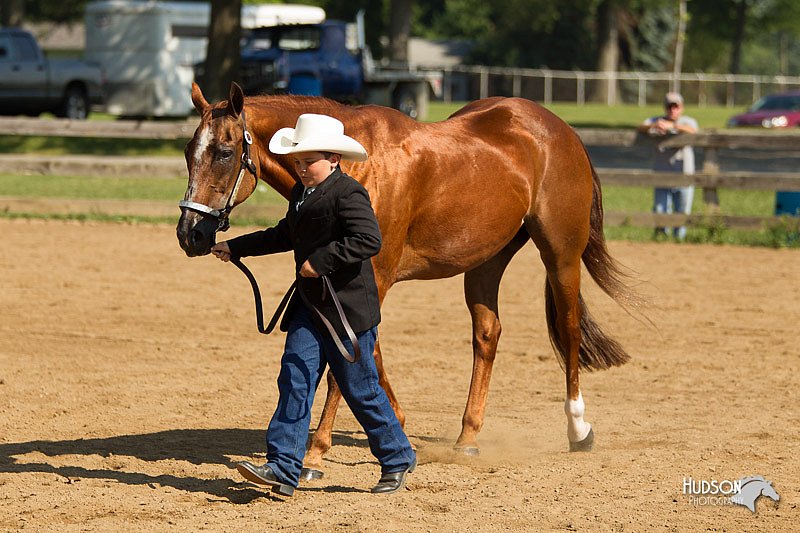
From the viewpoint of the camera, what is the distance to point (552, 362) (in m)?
8.08

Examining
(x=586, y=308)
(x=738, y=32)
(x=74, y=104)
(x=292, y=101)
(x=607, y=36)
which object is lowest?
(x=74, y=104)

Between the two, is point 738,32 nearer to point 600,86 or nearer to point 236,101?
point 600,86

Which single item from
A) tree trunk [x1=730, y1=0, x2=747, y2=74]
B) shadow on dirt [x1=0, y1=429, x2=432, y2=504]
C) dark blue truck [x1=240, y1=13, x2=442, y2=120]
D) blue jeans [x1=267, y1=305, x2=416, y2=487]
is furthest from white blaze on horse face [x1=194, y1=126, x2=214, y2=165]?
tree trunk [x1=730, y1=0, x2=747, y2=74]

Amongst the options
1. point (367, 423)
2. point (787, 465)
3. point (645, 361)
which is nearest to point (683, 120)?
point (645, 361)

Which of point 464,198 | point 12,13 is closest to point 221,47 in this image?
point 12,13

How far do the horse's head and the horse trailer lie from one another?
2620 cm

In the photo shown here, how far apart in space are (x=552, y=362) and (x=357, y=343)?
3.58 metres

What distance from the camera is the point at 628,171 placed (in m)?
14.3

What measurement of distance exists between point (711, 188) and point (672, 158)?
0.69 m

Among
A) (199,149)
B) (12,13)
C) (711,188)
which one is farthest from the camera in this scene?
(12,13)

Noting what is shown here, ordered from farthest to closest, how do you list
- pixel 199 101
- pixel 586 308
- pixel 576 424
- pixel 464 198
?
pixel 586 308 < pixel 576 424 < pixel 464 198 < pixel 199 101

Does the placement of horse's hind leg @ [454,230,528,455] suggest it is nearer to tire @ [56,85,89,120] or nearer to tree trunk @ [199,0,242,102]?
tree trunk @ [199,0,242,102]

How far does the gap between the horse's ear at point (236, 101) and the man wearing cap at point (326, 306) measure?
0.30m

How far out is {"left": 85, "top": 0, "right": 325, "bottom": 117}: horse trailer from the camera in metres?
31.0
